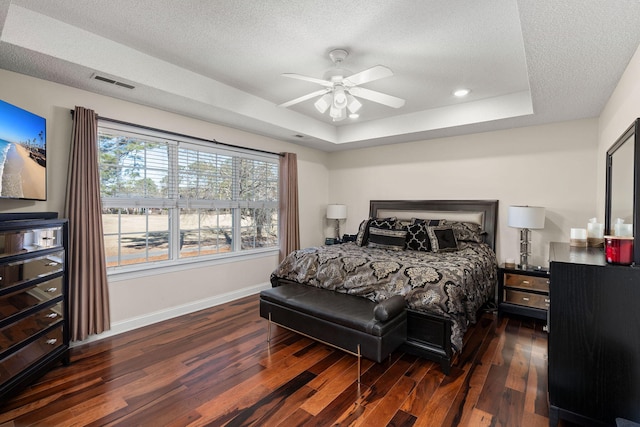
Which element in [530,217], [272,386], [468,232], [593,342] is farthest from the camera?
[468,232]

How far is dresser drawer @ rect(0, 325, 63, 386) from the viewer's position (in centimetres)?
186

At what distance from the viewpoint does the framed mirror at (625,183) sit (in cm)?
165

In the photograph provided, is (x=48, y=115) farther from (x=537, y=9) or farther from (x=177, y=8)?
(x=537, y=9)

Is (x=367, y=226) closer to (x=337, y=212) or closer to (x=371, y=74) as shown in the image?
(x=337, y=212)

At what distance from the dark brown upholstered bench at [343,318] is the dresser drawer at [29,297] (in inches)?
63.6

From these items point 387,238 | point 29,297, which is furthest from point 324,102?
point 29,297

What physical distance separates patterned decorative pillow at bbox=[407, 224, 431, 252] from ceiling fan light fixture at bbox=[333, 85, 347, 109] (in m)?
2.03

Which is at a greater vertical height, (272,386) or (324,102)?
(324,102)

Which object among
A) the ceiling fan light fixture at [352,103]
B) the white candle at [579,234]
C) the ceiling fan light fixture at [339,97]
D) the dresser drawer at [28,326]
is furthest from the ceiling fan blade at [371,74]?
the dresser drawer at [28,326]

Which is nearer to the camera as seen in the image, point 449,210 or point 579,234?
point 579,234

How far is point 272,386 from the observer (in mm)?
2178

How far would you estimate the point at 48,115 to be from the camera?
2.63 meters

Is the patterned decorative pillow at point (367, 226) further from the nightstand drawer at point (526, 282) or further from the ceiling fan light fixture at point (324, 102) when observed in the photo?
the ceiling fan light fixture at point (324, 102)

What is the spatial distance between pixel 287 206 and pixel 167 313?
2148mm
